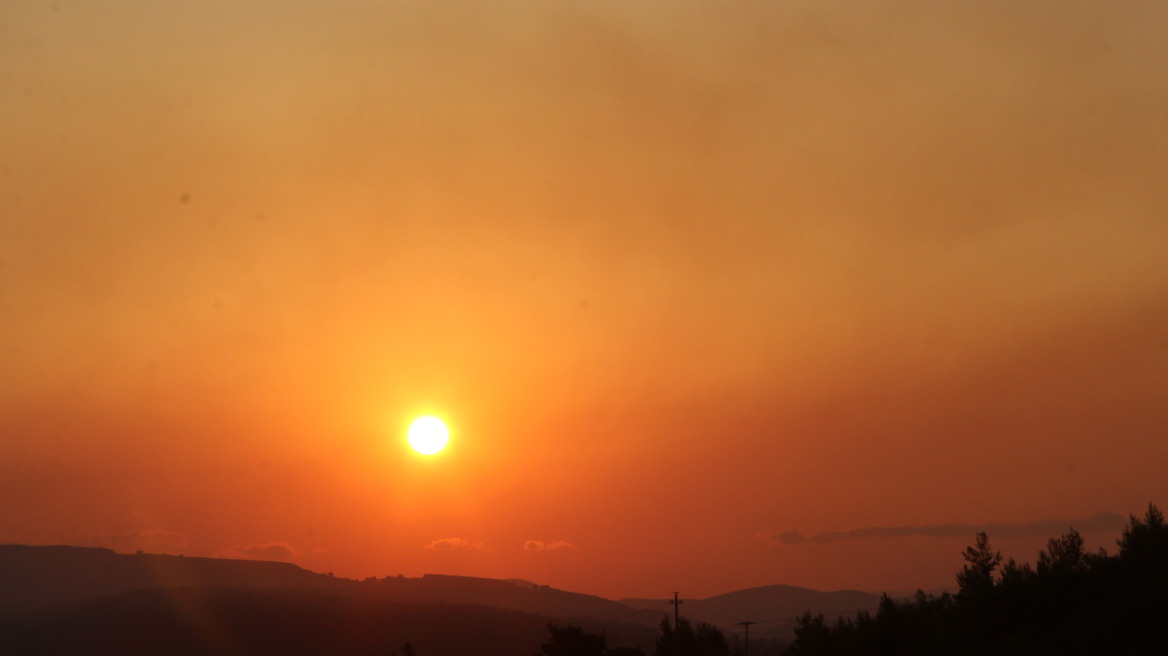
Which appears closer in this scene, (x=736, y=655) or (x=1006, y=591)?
(x=1006, y=591)

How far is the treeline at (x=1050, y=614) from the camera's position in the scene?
5722cm

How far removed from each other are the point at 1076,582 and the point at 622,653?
118 feet

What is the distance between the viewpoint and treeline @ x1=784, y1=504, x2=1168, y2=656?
5722cm

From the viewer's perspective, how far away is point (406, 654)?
116 meters

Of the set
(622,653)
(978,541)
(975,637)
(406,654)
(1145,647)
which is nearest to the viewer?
(1145,647)

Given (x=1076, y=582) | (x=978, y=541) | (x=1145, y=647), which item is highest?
(x=978, y=541)

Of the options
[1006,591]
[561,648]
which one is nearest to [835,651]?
[1006,591]

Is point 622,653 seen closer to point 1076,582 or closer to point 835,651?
point 835,651

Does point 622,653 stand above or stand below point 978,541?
below

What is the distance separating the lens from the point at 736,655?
117m

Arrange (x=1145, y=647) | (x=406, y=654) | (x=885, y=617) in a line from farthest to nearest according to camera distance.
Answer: (x=406, y=654)
(x=885, y=617)
(x=1145, y=647)

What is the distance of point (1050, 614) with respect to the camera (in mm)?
66812

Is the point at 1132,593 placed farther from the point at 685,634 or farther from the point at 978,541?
the point at 685,634

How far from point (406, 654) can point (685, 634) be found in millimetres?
31671
